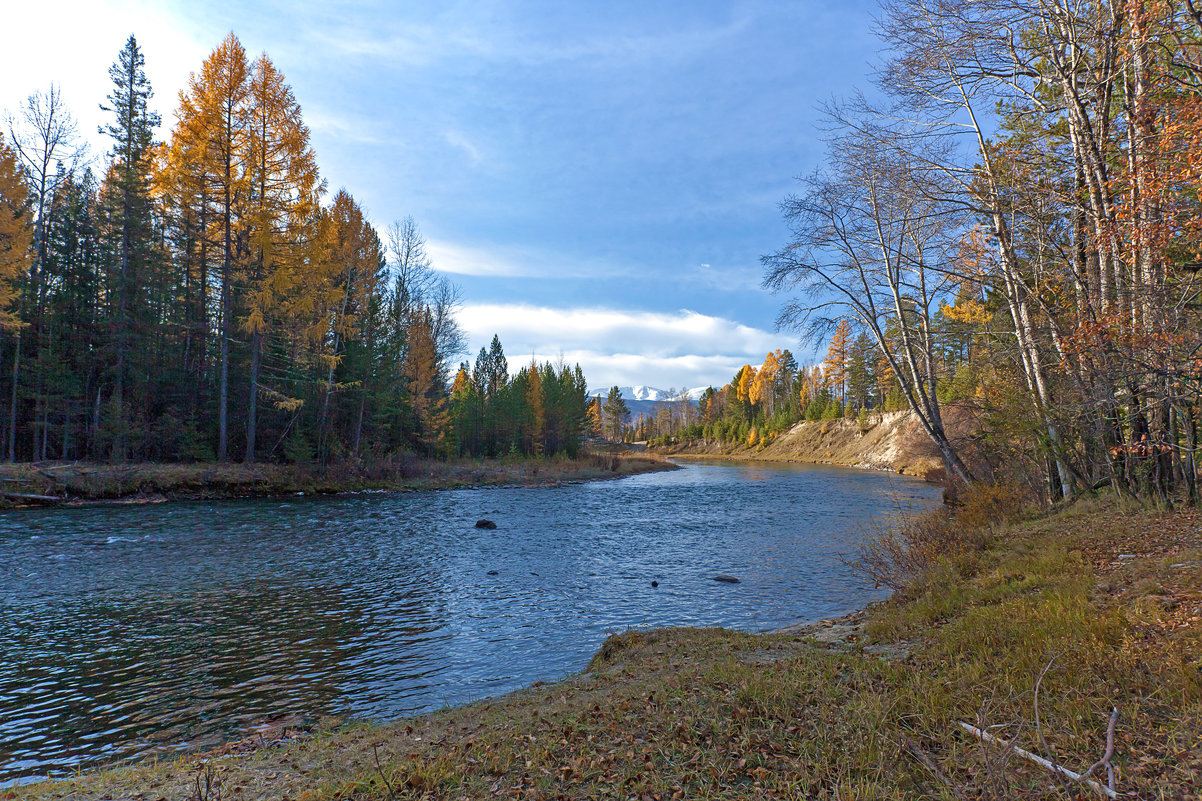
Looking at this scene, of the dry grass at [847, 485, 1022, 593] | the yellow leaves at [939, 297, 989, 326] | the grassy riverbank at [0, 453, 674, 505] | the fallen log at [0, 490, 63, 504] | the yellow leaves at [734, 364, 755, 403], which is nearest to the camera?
→ the dry grass at [847, 485, 1022, 593]

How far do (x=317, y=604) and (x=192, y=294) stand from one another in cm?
2784

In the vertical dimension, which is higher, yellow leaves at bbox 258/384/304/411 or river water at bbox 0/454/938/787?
yellow leaves at bbox 258/384/304/411

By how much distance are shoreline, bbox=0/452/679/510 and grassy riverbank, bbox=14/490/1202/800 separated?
904 inches

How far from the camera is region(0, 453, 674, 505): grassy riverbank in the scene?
21531mm

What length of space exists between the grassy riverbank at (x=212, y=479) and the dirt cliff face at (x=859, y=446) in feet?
119

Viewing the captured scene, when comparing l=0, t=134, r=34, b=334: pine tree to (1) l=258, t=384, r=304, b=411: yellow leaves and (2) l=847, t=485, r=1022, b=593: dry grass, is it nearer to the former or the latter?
(1) l=258, t=384, r=304, b=411: yellow leaves

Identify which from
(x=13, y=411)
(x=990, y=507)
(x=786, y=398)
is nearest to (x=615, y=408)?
(x=786, y=398)

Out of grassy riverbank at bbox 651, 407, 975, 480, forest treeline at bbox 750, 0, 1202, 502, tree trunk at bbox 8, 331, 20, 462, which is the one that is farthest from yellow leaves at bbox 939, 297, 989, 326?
tree trunk at bbox 8, 331, 20, 462

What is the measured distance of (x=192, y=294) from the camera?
30.8m

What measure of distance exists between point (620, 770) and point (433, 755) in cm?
154

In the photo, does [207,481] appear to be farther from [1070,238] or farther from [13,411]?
[1070,238]

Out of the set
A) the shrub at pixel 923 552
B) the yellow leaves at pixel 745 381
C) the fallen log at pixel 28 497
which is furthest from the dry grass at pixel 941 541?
the yellow leaves at pixel 745 381

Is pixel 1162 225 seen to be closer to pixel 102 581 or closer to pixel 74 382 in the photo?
pixel 102 581

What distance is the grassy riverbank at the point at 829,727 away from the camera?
3.71 meters
